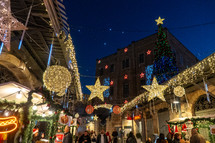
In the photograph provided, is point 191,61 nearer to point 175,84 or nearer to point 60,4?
point 175,84

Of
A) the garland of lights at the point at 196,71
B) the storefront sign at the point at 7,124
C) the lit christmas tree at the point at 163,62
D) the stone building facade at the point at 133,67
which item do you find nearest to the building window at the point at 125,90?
the stone building facade at the point at 133,67

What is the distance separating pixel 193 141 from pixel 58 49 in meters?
7.38

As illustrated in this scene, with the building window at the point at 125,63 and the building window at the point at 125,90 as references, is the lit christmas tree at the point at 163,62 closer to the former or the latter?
the building window at the point at 125,90

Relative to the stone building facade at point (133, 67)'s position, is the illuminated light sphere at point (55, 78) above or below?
below

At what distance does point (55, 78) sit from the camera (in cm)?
659

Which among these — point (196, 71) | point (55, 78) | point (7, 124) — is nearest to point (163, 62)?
point (196, 71)

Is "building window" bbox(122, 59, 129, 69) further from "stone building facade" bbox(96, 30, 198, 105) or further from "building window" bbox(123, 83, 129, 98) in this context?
"building window" bbox(123, 83, 129, 98)

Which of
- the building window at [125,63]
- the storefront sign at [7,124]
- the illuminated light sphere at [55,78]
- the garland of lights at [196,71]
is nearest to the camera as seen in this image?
the storefront sign at [7,124]

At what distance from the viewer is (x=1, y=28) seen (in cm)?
343

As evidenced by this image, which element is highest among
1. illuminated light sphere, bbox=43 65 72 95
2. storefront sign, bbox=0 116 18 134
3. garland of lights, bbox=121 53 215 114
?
garland of lights, bbox=121 53 215 114

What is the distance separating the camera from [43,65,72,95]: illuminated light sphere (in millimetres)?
6438

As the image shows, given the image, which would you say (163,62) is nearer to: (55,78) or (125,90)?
(125,90)

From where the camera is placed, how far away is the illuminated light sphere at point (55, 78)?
644 cm

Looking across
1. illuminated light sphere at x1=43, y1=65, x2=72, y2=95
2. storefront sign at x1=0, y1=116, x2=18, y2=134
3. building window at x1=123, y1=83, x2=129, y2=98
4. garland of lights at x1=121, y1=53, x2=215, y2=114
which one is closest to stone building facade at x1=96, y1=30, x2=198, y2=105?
building window at x1=123, y1=83, x2=129, y2=98
